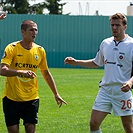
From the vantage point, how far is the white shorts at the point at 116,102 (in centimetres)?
866

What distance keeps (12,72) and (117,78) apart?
157 centimetres

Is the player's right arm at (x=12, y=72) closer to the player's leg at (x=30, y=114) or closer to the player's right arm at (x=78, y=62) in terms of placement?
the player's leg at (x=30, y=114)

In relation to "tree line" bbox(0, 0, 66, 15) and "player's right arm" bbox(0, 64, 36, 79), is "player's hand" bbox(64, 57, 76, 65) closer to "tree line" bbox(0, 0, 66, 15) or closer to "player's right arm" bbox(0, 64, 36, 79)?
"player's right arm" bbox(0, 64, 36, 79)

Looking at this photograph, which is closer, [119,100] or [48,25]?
[119,100]

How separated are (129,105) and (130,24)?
116 feet

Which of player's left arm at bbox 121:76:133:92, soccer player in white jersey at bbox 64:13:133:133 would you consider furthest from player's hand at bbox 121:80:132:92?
soccer player in white jersey at bbox 64:13:133:133

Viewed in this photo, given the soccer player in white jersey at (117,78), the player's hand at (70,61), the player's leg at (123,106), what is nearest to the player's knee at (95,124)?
the soccer player in white jersey at (117,78)

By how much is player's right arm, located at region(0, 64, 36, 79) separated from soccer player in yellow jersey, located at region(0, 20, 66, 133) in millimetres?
27

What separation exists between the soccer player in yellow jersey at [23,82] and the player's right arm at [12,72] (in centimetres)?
3

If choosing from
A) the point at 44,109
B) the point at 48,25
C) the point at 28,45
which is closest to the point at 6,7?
the point at 48,25

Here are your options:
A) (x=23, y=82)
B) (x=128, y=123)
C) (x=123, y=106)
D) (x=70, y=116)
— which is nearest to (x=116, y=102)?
(x=123, y=106)

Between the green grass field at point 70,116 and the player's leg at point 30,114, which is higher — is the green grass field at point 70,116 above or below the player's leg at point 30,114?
below

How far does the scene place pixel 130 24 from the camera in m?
43.6

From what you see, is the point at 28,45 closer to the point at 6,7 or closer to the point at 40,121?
the point at 40,121
